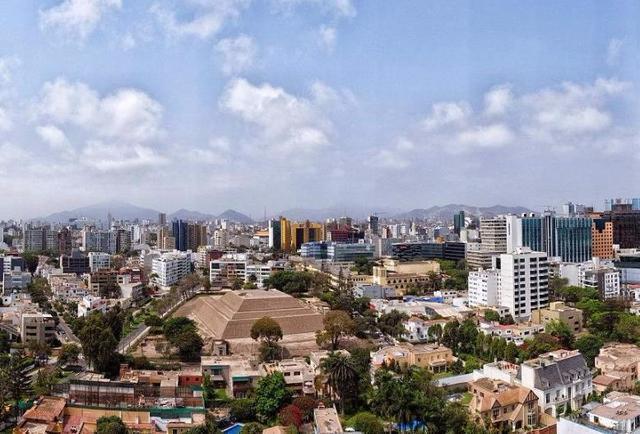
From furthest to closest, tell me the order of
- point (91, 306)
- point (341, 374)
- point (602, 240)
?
point (602, 240), point (91, 306), point (341, 374)

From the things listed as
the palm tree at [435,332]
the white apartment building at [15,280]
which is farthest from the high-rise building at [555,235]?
the white apartment building at [15,280]

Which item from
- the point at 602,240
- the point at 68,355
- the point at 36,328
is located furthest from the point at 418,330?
the point at 602,240

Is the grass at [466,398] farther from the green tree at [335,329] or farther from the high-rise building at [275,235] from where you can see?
the high-rise building at [275,235]

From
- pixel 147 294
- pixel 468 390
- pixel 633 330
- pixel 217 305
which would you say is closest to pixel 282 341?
pixel 217 305

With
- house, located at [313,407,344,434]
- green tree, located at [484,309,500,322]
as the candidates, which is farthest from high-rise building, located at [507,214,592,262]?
house, located at [313,407,344,434]

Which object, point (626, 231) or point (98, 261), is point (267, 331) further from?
point (626, 231)

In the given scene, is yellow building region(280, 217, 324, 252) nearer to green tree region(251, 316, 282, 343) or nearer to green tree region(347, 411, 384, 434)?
green tree region(251, 316, 282, 343)

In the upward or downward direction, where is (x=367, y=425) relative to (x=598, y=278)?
downward
